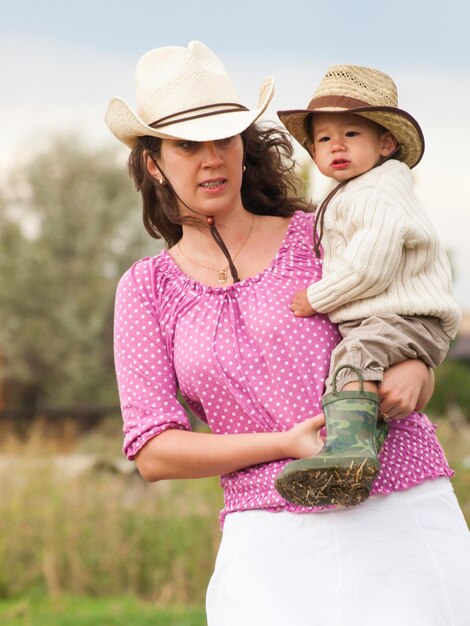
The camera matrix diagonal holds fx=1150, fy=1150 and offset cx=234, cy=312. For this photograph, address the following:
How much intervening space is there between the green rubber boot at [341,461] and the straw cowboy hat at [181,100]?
0.85 m

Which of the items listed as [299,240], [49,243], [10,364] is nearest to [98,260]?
[49,243]

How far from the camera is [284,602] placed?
2803 mm

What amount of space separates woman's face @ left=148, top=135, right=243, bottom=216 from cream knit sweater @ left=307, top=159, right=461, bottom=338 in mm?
325

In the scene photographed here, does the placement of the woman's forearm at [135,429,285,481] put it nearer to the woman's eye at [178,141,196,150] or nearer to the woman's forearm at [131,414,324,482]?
the woman's forearm at [131,414,324,482]

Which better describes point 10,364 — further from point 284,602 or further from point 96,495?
point 284,602

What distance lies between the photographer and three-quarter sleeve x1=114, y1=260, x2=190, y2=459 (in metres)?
3.12

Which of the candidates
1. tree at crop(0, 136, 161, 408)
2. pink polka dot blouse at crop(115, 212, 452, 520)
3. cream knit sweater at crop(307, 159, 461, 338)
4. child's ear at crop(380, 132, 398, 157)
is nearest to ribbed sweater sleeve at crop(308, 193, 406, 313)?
cream knit sweater at crop(307, 159, 461, 338)

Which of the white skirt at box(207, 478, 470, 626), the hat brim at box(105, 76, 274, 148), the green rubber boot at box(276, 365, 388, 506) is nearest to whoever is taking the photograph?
the green rubber boot at box(276, 365, 388, 506)

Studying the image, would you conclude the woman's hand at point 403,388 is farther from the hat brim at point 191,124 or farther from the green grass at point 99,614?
the green grass at point 99,614

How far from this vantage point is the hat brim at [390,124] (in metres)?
3.05

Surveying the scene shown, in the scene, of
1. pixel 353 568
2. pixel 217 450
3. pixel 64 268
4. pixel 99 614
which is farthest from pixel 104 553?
pixel 64 268

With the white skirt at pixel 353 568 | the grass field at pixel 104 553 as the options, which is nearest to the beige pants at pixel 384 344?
the white skirt at pixel 353 568

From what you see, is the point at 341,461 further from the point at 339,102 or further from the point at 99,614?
the point at 99,614

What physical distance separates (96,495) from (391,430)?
21.4 feet
